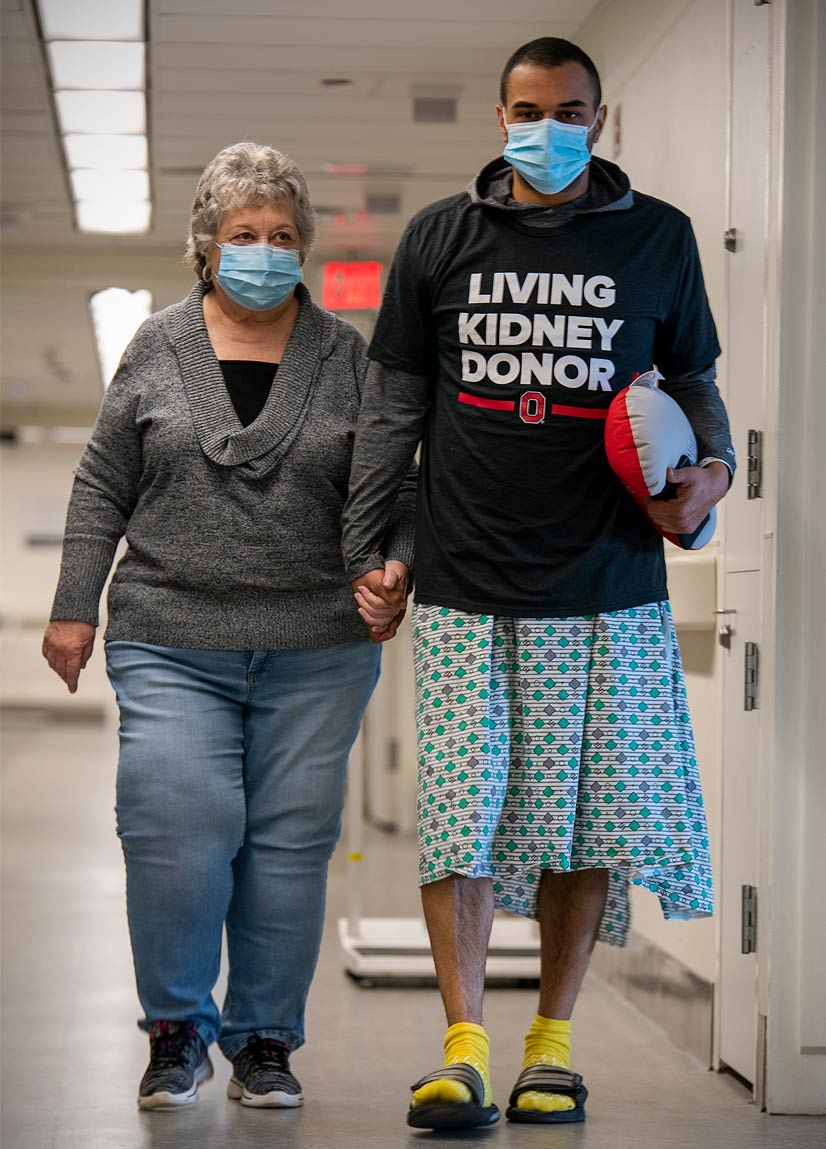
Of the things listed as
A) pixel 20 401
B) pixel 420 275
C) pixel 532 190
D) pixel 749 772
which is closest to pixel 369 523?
pixel 420 275

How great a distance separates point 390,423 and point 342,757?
0.54 meters

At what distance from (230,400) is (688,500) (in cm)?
73

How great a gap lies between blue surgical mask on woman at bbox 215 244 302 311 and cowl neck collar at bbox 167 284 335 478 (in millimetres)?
88

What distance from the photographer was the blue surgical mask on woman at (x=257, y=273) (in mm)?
2375

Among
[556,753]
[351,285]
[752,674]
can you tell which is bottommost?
[556,753]

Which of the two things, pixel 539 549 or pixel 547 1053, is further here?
pixel 547 1053

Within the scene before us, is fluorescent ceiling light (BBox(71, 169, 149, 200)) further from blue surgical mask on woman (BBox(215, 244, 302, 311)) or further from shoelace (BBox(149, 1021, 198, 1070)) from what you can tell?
shoelace (BBox(149, 1021, 198, 1070))

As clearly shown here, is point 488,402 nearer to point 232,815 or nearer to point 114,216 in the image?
point 232,815

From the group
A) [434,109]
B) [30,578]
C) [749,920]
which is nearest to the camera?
[749,920]

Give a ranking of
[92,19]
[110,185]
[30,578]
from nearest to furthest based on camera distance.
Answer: [92,19]
[110,185]
[30,578]

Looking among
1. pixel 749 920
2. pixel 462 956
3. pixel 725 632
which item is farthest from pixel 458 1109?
pixel 725 632

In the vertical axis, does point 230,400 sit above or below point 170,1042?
above

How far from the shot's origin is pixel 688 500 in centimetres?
216

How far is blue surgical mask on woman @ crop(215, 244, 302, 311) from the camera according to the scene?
2375mm
